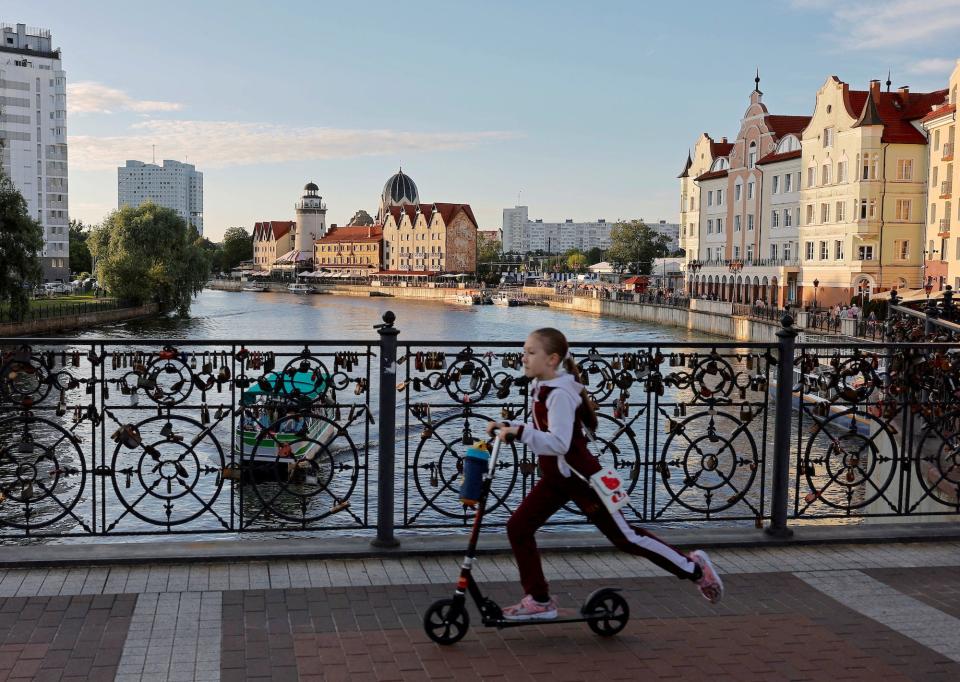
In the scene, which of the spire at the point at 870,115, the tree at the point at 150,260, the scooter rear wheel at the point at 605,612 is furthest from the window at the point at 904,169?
the scooter rear wheel at the point at 605,612

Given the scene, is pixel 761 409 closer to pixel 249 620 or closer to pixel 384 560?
pixel 384 560

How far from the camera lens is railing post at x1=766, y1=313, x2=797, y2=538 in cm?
702

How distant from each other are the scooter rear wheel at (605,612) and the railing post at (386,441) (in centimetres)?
183

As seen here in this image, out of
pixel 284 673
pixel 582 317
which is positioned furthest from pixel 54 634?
pixel 582 317

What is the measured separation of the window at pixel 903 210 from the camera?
6144 cm

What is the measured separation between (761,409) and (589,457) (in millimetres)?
2801

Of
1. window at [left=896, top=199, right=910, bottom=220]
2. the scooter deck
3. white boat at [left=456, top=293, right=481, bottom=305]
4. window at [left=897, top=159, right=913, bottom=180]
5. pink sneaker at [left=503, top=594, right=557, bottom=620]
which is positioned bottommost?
white boat at [left=456, top=293, right=481, bottom=305]

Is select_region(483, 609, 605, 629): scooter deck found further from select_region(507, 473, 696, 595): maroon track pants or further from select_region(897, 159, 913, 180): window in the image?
select_region(897, 159, 913, 180): window

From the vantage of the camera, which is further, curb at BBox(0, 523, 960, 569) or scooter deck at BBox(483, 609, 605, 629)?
curb at BBox(0, 523, 960, 569)

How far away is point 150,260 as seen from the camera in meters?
72.3

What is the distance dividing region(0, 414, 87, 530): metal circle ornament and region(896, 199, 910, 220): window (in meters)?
51.2

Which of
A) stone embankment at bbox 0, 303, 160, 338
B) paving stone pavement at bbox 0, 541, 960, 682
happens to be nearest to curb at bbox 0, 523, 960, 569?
paving stone pavement at bbox 0, 541, 960, 682

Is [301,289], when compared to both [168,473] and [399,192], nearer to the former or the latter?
[399,192]

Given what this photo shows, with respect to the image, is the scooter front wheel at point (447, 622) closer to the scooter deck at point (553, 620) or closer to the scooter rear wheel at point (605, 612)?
the scooter deck at point (553, 620)
